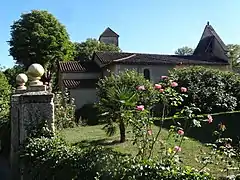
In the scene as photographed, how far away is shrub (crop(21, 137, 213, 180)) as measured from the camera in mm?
3369

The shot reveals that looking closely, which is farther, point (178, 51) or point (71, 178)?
point (178, 51)

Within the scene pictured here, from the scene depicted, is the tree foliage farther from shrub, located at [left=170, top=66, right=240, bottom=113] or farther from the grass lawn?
the grass lawn

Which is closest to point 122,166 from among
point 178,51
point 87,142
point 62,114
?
point 87,142

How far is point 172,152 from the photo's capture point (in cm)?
486

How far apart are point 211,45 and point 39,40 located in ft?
69.2

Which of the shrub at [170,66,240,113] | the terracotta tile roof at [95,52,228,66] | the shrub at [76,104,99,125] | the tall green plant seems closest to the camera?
the tall green plant

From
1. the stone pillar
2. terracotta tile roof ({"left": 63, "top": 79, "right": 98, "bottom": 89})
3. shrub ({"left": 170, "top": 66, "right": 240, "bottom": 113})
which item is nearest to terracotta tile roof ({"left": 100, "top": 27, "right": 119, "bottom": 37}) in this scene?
terracotta tile roof ({"left": 63, "top": 79, "right": 98, "bottom": 89})

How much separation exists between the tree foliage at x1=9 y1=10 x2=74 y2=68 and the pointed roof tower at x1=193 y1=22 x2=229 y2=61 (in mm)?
17508

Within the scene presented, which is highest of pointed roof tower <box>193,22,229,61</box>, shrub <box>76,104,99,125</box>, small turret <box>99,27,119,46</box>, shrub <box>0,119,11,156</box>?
small turret <box>99,27,119,46</box>

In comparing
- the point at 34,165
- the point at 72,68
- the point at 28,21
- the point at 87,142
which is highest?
the point at 28,21

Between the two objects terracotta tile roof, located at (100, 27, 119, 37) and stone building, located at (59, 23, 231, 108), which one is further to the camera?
terracotta tile roof, located at (100, 27, 119, 37)

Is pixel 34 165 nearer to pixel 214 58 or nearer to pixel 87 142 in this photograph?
pixel 87 142

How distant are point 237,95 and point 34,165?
18.6 meters

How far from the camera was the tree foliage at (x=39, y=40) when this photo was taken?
3675 cm
